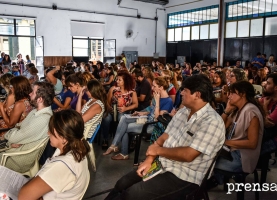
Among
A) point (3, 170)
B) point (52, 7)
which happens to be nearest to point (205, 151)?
point (3, 170)

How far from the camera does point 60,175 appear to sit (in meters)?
1.58

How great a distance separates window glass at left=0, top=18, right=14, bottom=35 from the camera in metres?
Answer: 11.7

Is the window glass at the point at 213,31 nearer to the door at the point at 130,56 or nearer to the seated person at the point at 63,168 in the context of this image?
the door at the point at 130,56

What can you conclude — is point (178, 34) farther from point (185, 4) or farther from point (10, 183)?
point (10, 183)

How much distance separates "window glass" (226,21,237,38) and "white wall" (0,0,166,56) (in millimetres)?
4364

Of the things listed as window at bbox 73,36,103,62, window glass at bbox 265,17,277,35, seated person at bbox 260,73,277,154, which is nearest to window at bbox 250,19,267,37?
window glass at bbox 265,17,277,35

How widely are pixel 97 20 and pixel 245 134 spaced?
12.7m

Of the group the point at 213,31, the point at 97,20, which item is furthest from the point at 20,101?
the point at 213,31

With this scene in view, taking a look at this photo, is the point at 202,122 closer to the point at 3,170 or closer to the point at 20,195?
the point at 20,195

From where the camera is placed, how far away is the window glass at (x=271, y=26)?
11539 mm

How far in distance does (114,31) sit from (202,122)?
13.5m

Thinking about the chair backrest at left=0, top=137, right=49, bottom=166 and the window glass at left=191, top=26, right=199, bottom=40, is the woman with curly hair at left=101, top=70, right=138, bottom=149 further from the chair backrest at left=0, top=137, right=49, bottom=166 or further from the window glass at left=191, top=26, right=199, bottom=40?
the window glass at left=191, top=26, right=199, bottom=40

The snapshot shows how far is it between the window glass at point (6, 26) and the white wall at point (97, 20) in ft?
1.17

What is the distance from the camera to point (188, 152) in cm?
189
